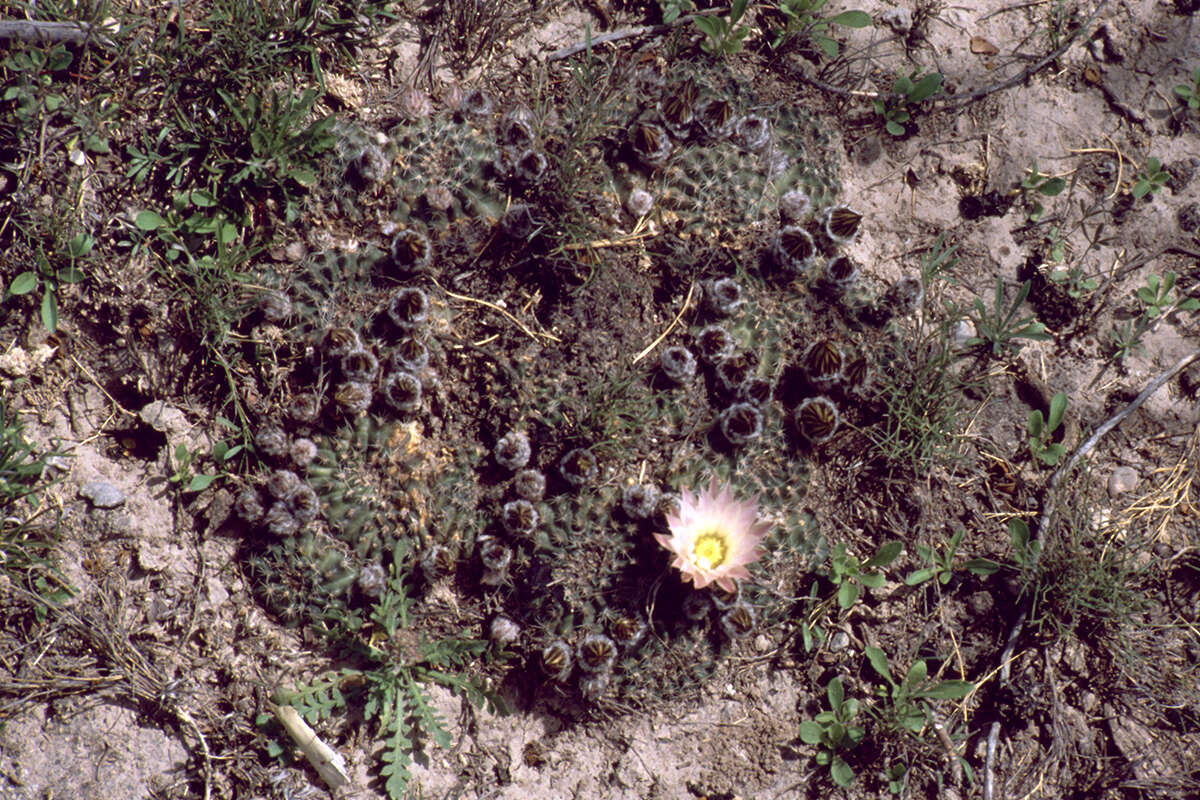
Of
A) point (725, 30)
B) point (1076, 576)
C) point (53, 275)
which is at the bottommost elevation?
point (1076, 576)

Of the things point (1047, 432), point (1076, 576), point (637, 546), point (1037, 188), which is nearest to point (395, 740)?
point (637, 546)

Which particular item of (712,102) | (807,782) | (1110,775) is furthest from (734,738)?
(712,102)

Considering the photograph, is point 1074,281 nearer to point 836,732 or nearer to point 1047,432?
point 1047,432

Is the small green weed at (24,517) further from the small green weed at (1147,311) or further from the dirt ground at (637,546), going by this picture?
the small green weed at (1147,311)

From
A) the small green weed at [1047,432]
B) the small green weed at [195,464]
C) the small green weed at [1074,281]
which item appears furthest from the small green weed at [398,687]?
the small green weed at [1074,281]

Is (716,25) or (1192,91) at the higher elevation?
(716,25)

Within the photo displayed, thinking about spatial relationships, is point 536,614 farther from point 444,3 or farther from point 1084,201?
point 1084,201

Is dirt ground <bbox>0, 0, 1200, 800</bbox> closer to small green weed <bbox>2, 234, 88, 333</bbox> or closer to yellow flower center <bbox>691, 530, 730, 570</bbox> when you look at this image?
small green weed <bbox>2, 234, 88, 333</bbox>
